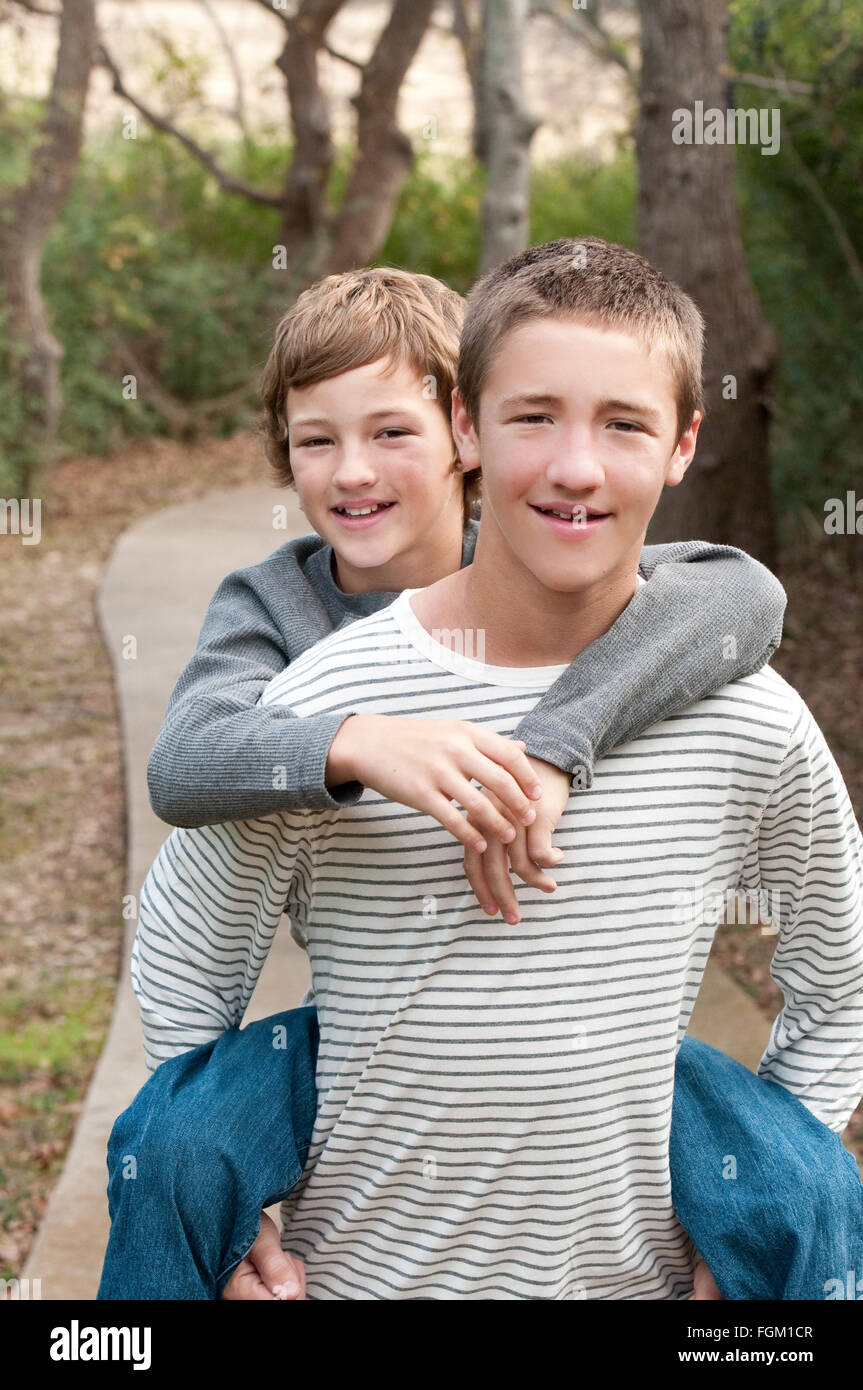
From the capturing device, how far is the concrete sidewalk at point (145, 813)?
327 cm

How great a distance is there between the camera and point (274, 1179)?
1484mm

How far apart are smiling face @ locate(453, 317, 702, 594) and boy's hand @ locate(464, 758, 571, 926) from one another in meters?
0.20

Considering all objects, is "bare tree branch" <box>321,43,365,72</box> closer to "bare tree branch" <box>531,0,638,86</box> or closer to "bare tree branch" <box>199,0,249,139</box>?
"bare tree branch" <box>531,0,638,86</box>

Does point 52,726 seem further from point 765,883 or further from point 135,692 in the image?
point 765,883

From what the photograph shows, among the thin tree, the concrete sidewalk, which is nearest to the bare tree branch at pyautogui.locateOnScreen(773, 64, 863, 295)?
the concrete sidewalk

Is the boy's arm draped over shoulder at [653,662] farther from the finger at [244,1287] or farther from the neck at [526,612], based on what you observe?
the finger at [244,1287]

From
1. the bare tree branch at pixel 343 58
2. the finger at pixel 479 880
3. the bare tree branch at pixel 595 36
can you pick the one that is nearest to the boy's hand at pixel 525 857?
the finger at pixel 479 880

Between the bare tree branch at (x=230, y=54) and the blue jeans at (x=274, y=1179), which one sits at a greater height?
the bare tree branch at (x=230, y=54)

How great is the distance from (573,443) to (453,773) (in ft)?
1.13

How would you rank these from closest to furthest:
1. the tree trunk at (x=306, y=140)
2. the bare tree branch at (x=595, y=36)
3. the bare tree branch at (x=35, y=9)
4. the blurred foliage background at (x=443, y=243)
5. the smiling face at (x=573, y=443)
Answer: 1. the smiling face at (x=573, y=443)
2. the blurred foliage background at (x=443, y=243)
3. the bare tree branch at (x=35, y=9)
4. the tree trunk at (x=306, y=140)
5. the bare tree branch at (x=595, y=36)

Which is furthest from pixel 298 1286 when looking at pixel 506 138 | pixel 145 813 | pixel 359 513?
pixel 506 138

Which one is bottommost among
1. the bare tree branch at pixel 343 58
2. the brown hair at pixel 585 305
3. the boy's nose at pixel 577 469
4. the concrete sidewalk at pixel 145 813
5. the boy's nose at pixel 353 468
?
the concrete sidewalk at pixel 145 813

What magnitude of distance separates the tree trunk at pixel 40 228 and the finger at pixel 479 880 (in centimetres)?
983
